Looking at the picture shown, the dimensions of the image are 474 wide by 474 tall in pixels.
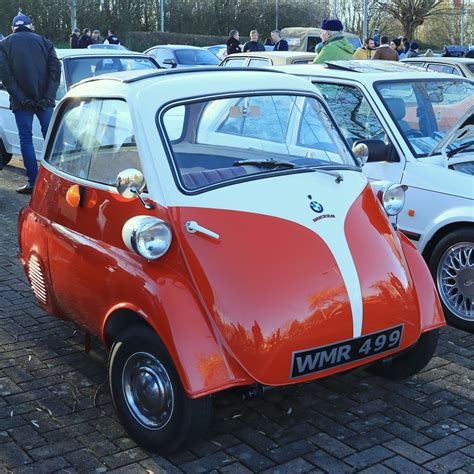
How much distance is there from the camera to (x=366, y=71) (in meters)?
6.57

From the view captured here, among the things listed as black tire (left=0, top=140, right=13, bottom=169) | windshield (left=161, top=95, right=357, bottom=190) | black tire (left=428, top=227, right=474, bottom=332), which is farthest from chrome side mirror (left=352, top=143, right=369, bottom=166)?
black tire (left=0, top=140, right=13, bottom=169)

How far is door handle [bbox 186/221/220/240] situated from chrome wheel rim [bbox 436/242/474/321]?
92.5 inches

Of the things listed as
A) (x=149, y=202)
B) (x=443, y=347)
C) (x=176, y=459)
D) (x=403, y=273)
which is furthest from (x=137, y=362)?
(x=443, y=347)

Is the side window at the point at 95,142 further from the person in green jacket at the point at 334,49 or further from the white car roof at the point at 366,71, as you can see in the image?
the person in green jacket at the point at 334,49

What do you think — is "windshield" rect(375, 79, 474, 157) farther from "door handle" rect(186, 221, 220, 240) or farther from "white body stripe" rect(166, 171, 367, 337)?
"door handle" rect(186, 221, 220, 240)

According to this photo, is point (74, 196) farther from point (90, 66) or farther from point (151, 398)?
point (90, 66)

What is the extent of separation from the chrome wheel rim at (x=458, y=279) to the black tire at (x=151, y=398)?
2516mm

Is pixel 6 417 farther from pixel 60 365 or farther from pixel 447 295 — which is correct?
pixel 447 295

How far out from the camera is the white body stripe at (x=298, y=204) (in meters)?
3.83

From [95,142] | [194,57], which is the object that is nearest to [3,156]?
[95,142]

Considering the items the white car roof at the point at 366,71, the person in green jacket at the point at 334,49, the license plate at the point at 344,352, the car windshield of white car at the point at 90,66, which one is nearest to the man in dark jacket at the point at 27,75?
the car windshield of white car at the point at 90,66

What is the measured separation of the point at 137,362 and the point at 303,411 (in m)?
1.00

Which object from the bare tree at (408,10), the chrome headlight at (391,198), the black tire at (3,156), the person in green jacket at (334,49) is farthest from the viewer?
the bare tree at (408,10)

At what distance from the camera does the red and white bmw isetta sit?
3580mm
